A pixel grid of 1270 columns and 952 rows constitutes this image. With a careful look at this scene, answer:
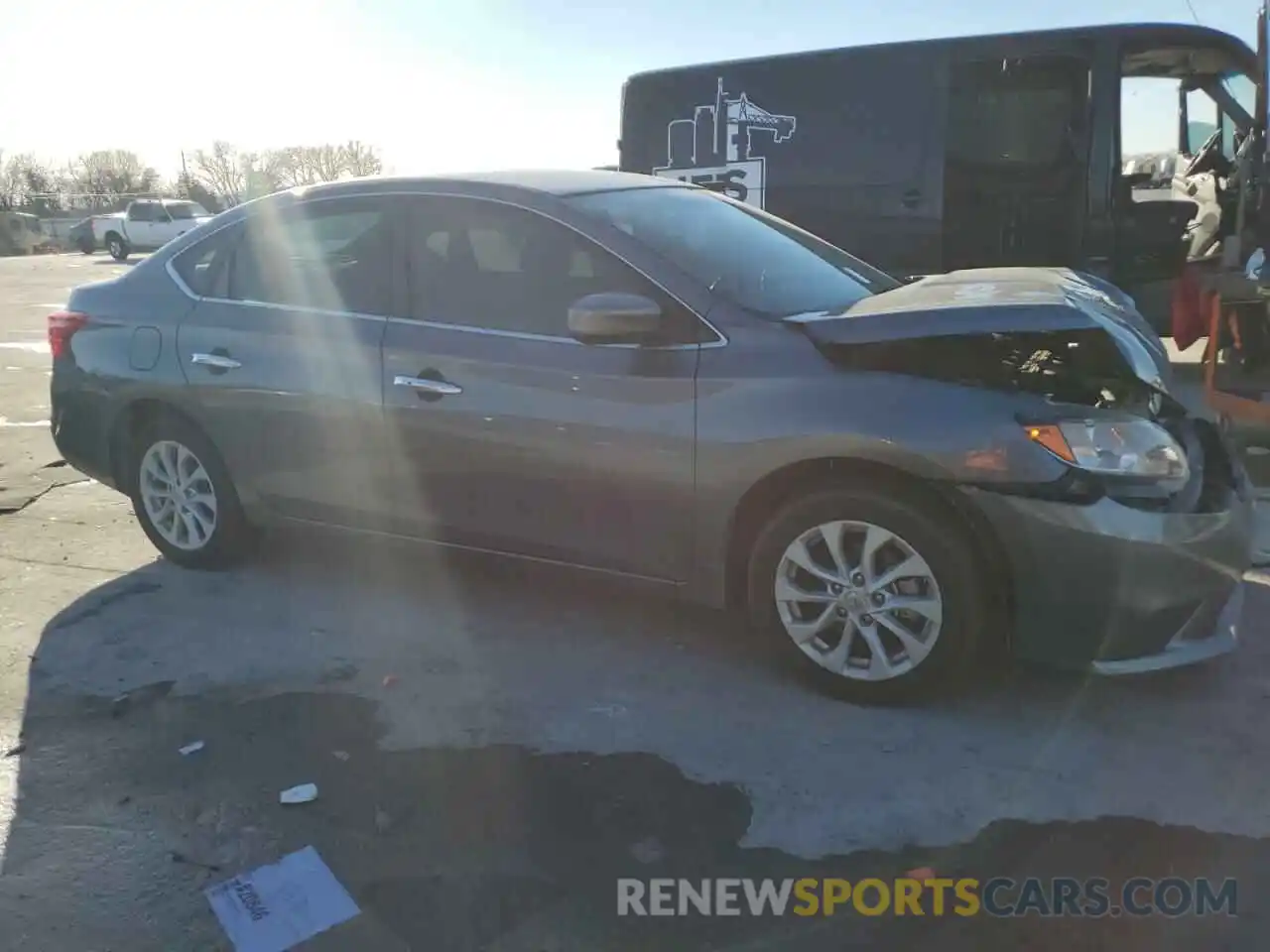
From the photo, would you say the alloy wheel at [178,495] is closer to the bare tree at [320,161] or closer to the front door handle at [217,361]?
the front door handle at [217,361]

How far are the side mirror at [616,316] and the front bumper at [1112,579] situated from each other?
1127 mm

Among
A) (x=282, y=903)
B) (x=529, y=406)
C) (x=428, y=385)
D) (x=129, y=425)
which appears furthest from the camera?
(x=129, y=425)

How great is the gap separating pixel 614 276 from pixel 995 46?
4988 millimetres

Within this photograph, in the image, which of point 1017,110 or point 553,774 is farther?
point 1017,110

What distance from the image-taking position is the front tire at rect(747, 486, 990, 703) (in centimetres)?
326

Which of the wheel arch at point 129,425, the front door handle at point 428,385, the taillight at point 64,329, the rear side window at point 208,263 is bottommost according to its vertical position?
the wheel arch at point 129,425

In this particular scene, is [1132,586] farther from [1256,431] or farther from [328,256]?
[1256,431]

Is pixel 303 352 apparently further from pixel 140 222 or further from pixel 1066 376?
pixel 140 222

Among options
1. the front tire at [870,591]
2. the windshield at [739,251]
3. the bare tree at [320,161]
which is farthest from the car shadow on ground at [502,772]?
the bare tree at [320,161]

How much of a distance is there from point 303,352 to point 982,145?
5.28 meters

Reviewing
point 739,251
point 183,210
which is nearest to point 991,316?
point 739,251

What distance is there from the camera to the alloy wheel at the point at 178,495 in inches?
190

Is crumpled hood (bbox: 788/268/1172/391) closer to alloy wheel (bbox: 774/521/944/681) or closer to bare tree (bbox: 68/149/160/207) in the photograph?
alloy wheel (bbox: 774/521/944/681)

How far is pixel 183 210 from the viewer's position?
3347 cm
